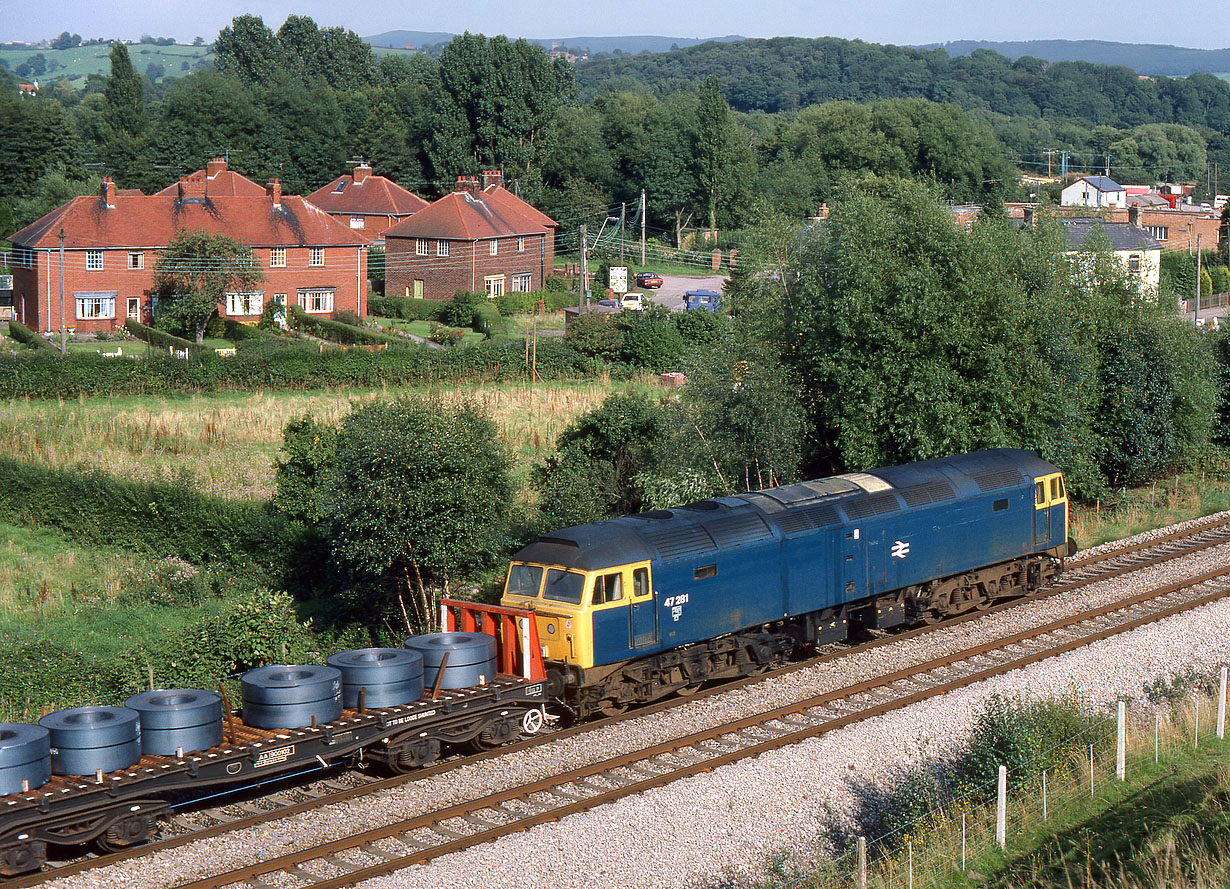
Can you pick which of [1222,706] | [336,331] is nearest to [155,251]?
[336,331]

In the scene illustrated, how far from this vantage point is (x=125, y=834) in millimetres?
14750

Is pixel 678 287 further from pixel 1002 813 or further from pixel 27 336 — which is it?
pixel 1002 813

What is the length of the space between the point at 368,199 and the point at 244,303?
2187 centimetres

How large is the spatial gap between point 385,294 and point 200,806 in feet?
215

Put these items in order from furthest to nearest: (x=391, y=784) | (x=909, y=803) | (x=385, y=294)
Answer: (x=385, y=294)
(x=391, y=784)
(x=909, y=803)

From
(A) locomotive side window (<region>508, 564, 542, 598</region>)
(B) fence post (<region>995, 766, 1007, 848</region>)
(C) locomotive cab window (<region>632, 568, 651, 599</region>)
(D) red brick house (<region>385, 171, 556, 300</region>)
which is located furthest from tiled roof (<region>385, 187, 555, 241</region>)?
(B) fence post (<region>995, 766, 1007, 848</region>)

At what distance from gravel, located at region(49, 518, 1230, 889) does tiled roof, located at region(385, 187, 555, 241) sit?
58.0m

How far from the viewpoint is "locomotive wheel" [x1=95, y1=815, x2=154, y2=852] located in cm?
1465

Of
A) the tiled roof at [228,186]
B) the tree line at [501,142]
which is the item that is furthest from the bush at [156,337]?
the tree line at [501,142]

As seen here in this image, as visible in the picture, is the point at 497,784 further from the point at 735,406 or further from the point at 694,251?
the point at 694,251

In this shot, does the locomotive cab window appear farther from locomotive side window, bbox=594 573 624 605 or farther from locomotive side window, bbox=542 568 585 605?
locomotive side window, bbox=542 568 585 605

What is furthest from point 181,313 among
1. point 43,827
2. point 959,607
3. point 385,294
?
point 43,827

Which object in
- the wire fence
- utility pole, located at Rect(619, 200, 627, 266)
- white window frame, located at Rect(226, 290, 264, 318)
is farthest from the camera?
utility pole, located at Rect(619, 200, 627, 266)

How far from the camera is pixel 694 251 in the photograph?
360ft
